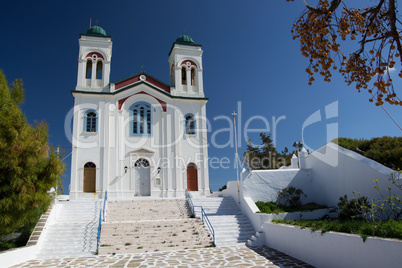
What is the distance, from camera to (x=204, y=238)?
12297 millimetres

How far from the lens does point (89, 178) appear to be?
63.9 ft

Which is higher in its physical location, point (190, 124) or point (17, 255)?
point (190, 124)

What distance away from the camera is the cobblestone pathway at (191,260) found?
9.16 meters

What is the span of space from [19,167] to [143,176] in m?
11.8

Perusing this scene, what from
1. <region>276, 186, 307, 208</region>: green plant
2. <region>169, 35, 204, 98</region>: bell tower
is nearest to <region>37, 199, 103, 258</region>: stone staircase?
<region>276, 186, 307, 208</region>: green plant

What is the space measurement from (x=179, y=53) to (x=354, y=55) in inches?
776

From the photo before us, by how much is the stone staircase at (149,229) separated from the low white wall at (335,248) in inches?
122

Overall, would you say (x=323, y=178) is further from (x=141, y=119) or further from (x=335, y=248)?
(x=141, y=119)

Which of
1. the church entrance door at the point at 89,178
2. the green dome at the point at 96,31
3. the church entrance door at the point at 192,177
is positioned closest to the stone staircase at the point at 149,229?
the church entrance door at the point at 89,178

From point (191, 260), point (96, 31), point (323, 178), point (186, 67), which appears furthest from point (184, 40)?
point (191, 260)

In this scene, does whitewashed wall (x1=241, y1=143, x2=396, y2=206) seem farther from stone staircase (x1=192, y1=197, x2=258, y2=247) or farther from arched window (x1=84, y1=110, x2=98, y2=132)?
arched window (x1=84, y1=110, x2=98, y2=132)

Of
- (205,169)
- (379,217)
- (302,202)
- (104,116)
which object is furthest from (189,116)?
(379,217)

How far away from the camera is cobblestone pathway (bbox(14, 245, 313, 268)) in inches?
360

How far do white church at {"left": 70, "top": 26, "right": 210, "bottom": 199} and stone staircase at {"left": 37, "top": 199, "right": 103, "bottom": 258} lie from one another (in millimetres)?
3639
